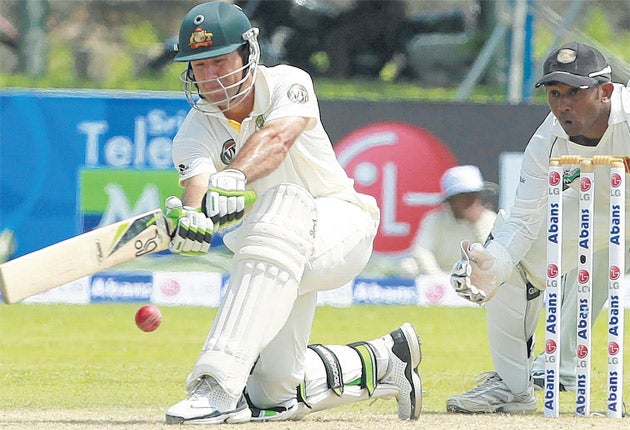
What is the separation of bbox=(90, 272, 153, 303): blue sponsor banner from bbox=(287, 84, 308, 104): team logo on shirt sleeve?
541cm

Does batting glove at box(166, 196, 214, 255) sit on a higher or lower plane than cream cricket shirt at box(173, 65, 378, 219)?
lower

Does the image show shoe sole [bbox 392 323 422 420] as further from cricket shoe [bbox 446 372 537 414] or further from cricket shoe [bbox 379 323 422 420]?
cricket shoe [bbox 446 372 537 414]

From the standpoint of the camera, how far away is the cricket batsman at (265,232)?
4.03 metres

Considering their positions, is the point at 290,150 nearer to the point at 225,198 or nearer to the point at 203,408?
the point at 225,198

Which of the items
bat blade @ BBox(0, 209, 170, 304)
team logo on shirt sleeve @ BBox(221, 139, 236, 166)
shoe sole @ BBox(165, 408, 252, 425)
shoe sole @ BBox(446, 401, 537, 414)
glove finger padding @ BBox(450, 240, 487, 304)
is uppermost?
team logo on shirt sleeve @ BBox(221, 139, 236, 166)

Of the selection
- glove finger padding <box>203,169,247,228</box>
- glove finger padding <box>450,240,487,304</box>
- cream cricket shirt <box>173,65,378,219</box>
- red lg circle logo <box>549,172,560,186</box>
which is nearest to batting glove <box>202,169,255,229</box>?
glove finger padding <box>203,169,247,228</box>

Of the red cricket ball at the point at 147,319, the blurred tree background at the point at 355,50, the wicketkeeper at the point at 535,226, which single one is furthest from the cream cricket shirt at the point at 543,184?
the blurred tree background at the point at 355,50

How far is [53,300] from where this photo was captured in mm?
9523

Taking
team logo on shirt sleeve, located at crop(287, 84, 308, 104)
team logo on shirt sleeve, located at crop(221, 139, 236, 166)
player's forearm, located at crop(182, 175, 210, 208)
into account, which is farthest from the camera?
team logo on shirt sleeve, located at crop(221, 139, 236, 166)

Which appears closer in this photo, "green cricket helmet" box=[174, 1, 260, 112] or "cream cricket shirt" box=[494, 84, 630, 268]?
"green cricket helmet" box=[174, 1, 260, 112]

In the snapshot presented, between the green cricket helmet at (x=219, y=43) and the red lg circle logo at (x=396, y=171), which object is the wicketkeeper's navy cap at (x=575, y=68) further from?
the red lg circle logo at (x=396, y=171)

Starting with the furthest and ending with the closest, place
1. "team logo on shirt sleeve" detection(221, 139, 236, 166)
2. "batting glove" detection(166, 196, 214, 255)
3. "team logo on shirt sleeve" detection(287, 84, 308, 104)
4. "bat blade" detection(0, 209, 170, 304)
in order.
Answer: "team logo on shirt sleeve" detection(221, 139, 236, 166) → "team logo on shirt sleeve" detection(287, 84, 308, 104) → "batting glove" detection(166, 196, 214, 255) → "bat blade" detection(0, 209, 170, 304)

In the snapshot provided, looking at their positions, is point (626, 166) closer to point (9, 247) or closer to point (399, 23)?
point (9, 247)

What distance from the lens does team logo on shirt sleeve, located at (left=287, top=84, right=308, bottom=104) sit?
4.30 meters
